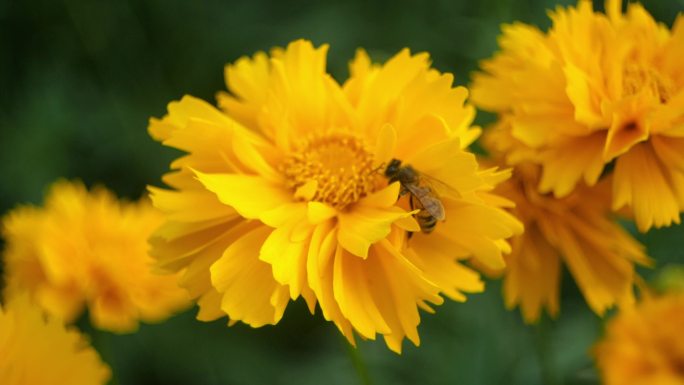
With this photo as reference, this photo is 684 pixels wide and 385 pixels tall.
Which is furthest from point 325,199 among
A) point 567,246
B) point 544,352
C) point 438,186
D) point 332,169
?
point 544,352

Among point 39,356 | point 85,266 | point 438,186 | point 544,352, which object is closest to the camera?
point 39,356

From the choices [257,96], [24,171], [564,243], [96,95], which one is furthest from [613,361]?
[96,95]

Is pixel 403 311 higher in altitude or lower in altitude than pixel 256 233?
lower

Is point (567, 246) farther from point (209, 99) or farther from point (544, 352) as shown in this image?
point (209, 99)

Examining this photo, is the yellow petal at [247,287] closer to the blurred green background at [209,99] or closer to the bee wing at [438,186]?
the bee wing at [438,186]

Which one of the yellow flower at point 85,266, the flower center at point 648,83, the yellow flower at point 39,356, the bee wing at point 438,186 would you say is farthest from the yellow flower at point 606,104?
the yellow flower at point 85,266

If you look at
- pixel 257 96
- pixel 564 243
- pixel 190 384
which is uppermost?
pixel 257 96

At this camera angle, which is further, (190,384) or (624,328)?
(190,384)

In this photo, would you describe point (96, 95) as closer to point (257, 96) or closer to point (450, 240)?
point (257, 96)
